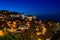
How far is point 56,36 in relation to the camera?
21.5 metres

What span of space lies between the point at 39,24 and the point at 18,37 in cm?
416

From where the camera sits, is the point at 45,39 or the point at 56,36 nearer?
the point at 45,39

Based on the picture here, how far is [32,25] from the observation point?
22.7 meters

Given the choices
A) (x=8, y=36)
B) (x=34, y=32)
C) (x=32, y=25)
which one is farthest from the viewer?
(x=32, y=25)

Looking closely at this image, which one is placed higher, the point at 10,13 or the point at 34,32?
the point at 10,13

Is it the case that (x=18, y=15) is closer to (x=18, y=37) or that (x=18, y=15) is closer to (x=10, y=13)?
(x=10, y=13)

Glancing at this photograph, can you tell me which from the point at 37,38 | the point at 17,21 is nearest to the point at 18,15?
the point at 17,21

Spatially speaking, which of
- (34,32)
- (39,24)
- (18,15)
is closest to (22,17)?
(18,15)

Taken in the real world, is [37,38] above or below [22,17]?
below

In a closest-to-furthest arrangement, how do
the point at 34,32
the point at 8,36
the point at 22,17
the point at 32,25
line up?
1. the point at 8,36
2. the point at 34,32
3. the point at 32,25
4. the point at 22,17

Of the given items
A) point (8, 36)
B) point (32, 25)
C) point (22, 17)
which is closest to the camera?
point (8, 36)

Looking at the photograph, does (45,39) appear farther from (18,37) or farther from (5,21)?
(5,21)

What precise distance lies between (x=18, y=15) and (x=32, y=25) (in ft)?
14.3

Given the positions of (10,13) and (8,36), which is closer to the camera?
(8,36)
